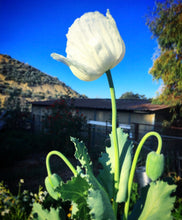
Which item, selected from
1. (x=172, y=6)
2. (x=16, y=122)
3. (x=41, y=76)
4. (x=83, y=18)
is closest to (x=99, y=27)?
(x=83, y=18)

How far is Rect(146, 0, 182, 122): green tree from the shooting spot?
6.17 metres

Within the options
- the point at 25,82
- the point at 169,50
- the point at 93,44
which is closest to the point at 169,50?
the point at 169,50

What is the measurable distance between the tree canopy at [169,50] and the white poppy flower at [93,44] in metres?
6.48

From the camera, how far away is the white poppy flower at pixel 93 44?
49 centimetres

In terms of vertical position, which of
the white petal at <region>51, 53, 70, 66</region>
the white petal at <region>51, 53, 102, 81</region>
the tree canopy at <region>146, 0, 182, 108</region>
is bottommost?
the white petal at <region>51, 53, 102, 81</region>

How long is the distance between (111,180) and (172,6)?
763 centimetres

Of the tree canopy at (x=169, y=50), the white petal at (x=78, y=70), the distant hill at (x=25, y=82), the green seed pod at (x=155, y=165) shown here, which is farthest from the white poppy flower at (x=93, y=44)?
the distant hill at (x=25, y=82)

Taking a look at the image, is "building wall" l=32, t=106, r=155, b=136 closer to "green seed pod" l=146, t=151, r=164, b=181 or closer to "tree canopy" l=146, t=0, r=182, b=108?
"tree canopy" l=146, t=0, r=182, b=108

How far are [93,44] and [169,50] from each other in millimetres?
7149

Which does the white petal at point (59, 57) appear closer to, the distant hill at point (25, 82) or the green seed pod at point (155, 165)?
the green seed pod at point (155, 165)

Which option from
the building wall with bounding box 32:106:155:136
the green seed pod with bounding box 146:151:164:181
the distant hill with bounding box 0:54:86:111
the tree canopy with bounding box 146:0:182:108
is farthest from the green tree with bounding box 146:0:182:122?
the distant hill with bounding box 0:54:86:111

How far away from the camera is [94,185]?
483 millimetres

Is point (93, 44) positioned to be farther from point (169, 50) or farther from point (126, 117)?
point (126, 117)

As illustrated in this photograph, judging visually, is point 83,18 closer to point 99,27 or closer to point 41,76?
point 99,27
